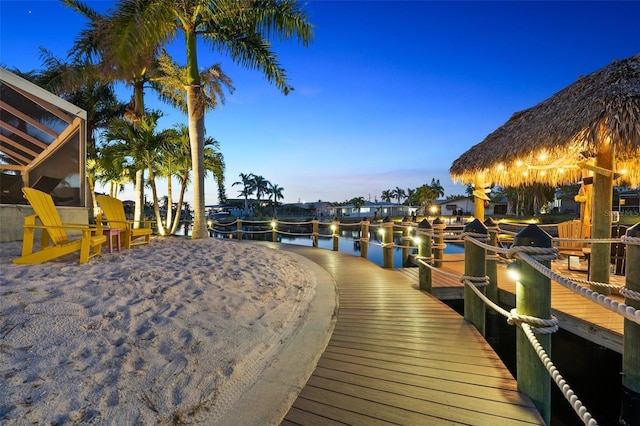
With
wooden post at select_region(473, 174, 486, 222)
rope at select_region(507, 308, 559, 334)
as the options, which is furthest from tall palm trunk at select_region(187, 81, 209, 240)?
rope at select_region(507, 308, 559, 334)

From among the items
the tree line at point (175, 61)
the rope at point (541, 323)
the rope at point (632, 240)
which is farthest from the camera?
the tree line at point (175, 61)

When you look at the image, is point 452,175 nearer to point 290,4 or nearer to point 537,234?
point 290,4

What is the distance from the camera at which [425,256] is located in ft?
14.3

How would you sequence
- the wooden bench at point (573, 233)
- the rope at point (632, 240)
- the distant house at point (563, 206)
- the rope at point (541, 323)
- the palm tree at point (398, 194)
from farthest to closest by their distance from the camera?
1. the palm tree at point (398, 194)
2. the distant house at point (563, 206)
3. the wooden bench at point (573, 233)
4. the rope at point (632, 240)
5. the rope at point (541, 323)

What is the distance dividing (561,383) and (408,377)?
3.52ft

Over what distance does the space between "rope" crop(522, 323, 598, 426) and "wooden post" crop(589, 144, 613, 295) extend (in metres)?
3.87

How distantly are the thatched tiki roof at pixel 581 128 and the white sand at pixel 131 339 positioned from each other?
5.00 m

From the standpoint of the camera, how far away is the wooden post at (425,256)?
429 centimetres

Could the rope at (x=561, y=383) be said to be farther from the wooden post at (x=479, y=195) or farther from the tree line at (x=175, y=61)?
the tree line at (x=175, y=61)

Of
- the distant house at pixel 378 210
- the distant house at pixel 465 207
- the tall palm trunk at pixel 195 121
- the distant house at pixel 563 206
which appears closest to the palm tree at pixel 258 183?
the distant house at pixel 378 210

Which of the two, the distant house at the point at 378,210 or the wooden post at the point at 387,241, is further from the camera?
the distant house at the point at 378,210

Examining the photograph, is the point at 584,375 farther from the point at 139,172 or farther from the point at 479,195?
the point at 139,172

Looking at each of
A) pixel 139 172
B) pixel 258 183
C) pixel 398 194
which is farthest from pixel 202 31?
pixel 398 194

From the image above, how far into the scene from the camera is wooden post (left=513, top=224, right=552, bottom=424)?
1765 millimetres
